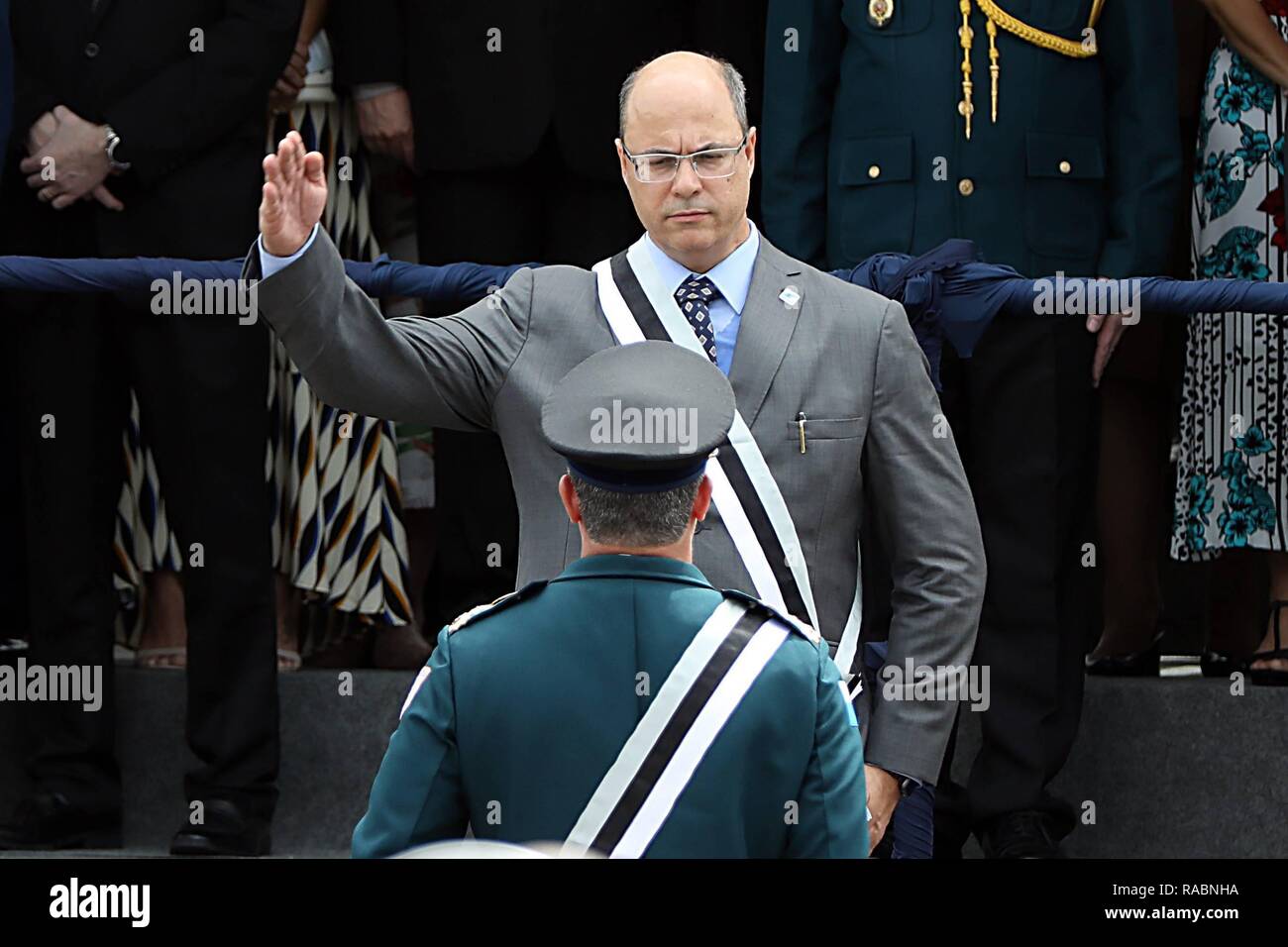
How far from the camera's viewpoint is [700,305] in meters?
3.86

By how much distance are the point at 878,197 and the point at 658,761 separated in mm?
2601

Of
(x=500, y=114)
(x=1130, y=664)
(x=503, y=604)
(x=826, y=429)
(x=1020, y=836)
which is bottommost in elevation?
(x=1020, y=836)

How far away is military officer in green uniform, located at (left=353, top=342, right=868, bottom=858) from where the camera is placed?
288 centimetres

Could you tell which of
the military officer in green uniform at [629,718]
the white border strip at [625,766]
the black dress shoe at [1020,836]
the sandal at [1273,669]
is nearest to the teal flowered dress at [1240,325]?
the sandal at [1273,669]

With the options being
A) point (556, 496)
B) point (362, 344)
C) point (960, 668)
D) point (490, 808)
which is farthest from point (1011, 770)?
point (490, 808)

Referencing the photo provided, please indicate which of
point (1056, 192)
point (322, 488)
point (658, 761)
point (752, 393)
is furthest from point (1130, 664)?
point (658, 761)

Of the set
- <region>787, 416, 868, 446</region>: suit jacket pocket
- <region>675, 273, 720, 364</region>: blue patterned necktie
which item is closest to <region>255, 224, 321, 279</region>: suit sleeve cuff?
<region>675, 273, 720, 364</region>: blue patterned necktie

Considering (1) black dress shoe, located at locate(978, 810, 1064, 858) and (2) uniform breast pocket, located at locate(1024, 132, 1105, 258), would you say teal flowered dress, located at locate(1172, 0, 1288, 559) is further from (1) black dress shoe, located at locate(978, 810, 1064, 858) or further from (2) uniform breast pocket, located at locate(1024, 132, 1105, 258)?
(1) black dress shoe, located at locate(978, 810, 1064, 858)

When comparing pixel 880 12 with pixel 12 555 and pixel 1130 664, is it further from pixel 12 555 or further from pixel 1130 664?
pixel 12 555

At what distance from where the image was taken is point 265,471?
5.30 m

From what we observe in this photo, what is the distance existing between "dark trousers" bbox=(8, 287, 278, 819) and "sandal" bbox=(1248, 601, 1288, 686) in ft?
6.62

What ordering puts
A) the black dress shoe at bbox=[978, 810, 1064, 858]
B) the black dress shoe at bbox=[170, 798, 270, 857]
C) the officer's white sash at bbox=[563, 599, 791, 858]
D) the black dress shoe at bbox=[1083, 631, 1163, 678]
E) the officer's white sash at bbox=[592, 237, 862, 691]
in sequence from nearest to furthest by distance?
the officer's white sash at bbox=[563, 599, 791, 858]
the officer's white sash at bbox=[592, 237, 862, 691]
the black dress shoe at bbox=[978, 810, 1064, 858]
the black dress shoe at bbox=[170, 798, 270, 857]
the black dress shoe at bbox=[1083, 631, 1163, 678]

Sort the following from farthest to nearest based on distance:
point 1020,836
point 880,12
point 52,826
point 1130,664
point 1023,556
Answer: point 1130,664, point 880,12, point 52,826, point 1023,556, point 1020,836

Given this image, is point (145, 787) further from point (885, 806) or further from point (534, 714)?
point (534, 714)
